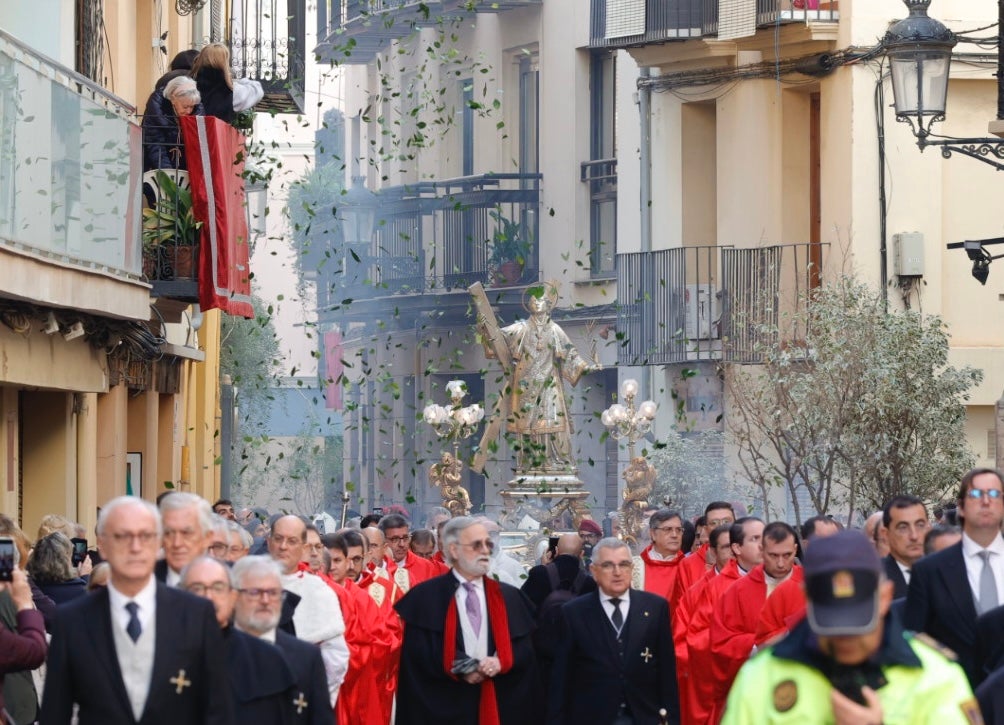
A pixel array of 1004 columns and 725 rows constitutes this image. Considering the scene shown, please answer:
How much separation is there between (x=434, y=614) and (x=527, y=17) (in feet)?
87.1

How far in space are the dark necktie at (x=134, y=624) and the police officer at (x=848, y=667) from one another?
8.74ft

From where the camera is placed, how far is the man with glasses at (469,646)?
1205 cm

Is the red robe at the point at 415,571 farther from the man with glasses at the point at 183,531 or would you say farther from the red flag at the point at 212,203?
the man with glasses at the point at 183,531

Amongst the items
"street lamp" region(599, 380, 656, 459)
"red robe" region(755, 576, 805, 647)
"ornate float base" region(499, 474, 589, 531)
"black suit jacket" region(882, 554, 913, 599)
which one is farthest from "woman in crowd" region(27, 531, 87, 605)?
"ornate float base" region(499, 474, 589, 531)

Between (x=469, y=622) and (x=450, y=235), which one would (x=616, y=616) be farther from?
(x=450, y=235)

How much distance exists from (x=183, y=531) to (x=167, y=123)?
10.5 m

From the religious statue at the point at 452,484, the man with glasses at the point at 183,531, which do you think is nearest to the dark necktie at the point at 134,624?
the man with glasses at the point at 183,531

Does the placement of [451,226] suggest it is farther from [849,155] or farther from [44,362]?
[44,362]

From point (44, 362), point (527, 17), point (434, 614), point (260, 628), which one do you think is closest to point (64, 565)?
point (434, 614)

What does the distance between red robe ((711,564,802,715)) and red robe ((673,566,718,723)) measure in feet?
1.89

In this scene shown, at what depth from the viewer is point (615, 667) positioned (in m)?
11.7

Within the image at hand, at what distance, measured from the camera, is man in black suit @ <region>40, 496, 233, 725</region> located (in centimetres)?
729

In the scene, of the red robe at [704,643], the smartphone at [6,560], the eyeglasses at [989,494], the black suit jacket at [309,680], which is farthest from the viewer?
the red robe at [704,643]

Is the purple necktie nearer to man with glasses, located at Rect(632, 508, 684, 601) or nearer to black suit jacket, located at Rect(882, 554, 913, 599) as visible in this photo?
black suit jacket, located at Rect(882, 554, 913, 599)
